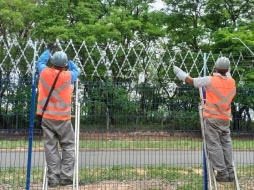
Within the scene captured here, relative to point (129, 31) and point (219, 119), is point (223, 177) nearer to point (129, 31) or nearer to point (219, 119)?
point (219, 119)

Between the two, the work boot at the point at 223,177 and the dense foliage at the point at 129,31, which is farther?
the dense foliage at the point at 129,31

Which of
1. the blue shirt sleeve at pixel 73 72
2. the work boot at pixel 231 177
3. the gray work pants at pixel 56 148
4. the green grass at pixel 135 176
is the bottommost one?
the green grass at pixel 135 176

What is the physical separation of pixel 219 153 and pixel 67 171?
7.82 ft

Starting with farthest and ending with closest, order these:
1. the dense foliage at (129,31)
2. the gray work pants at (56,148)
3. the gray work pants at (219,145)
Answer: the dense foliage at (129,31) → the gray work pants at (219,145) → the gray work pants at (56,148)

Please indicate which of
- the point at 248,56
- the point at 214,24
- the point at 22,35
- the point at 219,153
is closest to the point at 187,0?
the point at 214,24

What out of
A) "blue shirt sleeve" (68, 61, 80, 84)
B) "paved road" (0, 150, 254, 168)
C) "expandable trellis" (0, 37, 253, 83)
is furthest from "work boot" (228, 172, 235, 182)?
"expandable trellis" (0, 37, 253, 83)

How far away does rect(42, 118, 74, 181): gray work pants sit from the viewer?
19.0 feet

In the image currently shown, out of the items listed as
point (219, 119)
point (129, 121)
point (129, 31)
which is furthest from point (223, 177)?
point (129, 31)

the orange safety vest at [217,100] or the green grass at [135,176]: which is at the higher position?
the orange safety vest at [217,100]

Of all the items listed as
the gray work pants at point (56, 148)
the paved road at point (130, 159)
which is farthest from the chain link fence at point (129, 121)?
the paved road at point (130, 159)

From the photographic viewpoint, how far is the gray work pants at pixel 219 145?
6.05 meters

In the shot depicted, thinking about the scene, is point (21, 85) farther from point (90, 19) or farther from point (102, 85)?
point (90, 19)

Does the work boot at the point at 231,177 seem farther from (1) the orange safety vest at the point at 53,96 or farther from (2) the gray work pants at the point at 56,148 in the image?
(1) the orange safety vest at the point at 53,96

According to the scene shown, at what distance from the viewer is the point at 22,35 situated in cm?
2627
